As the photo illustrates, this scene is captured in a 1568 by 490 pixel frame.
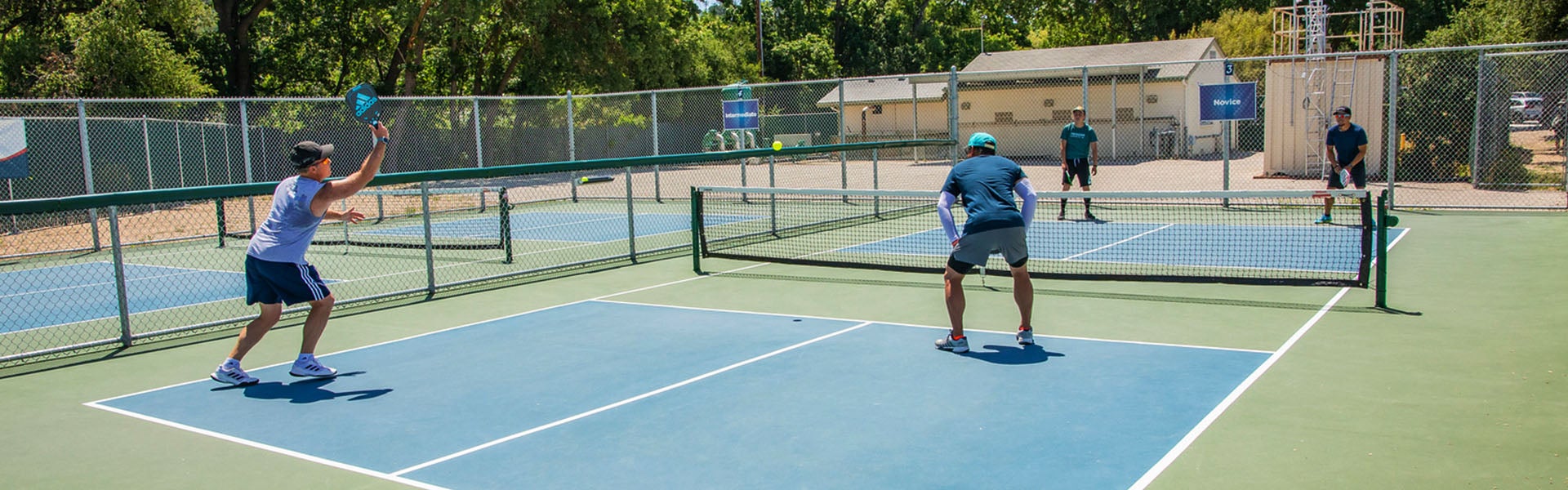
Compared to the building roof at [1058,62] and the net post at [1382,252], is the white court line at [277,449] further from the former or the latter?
the building roof at [1058,62]

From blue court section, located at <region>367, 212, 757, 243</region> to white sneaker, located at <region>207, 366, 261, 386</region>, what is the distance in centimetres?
871

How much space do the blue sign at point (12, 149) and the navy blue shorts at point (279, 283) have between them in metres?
11.4

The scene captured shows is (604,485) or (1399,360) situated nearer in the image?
(604,485)

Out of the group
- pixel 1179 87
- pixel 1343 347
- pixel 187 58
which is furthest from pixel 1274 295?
pixel 187 58

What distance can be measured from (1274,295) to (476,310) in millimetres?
7676

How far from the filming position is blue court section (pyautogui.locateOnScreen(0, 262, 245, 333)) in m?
11.5

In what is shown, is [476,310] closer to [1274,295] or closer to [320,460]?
[320,460]

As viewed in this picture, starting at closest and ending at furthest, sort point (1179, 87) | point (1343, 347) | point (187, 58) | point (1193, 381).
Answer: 1. point (1193, 381)
2. point (1343, 347)
3. point (187, 58)
4. point (1179, 87)

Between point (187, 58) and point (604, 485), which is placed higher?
point (187, 58)

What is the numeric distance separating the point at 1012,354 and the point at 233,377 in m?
5.63

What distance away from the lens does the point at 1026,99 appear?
3900 centimetres

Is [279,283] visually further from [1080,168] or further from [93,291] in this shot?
[1080,168]

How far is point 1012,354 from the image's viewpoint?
816cm

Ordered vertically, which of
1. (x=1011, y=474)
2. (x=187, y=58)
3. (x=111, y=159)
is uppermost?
(x=187, y=58)
